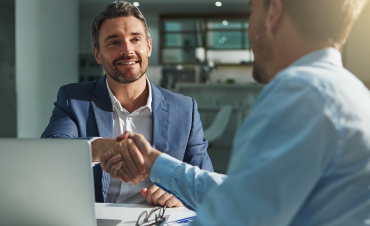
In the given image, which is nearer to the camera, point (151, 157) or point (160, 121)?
point (151, 157)

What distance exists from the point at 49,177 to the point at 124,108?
849 millimetres

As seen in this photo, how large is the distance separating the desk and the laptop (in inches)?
8.3

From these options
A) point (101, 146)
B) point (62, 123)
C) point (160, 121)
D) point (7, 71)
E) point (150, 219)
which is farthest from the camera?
point (7, 71)

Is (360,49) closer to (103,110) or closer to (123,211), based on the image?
(103,110)

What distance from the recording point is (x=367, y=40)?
22.4 feet

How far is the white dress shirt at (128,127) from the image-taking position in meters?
1.53

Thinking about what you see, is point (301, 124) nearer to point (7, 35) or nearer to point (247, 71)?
point (7, 35)

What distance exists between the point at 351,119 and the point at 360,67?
7.07 metres

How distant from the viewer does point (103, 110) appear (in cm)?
159

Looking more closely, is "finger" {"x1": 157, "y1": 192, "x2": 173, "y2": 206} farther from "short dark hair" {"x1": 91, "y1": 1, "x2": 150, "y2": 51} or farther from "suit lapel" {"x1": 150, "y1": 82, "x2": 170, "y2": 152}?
"short dark hair" {"x1": 91, "y1": 1, "x2": 150, "y2": 51}

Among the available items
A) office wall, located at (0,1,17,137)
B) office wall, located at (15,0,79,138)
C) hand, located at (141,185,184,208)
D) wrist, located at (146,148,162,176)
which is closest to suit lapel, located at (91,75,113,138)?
hand, located at (141,185,184,208)

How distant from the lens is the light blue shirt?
50 centimetres

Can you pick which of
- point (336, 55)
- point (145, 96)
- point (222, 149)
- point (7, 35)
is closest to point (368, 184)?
point (336, 55)

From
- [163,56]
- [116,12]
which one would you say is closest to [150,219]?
[116,12]
